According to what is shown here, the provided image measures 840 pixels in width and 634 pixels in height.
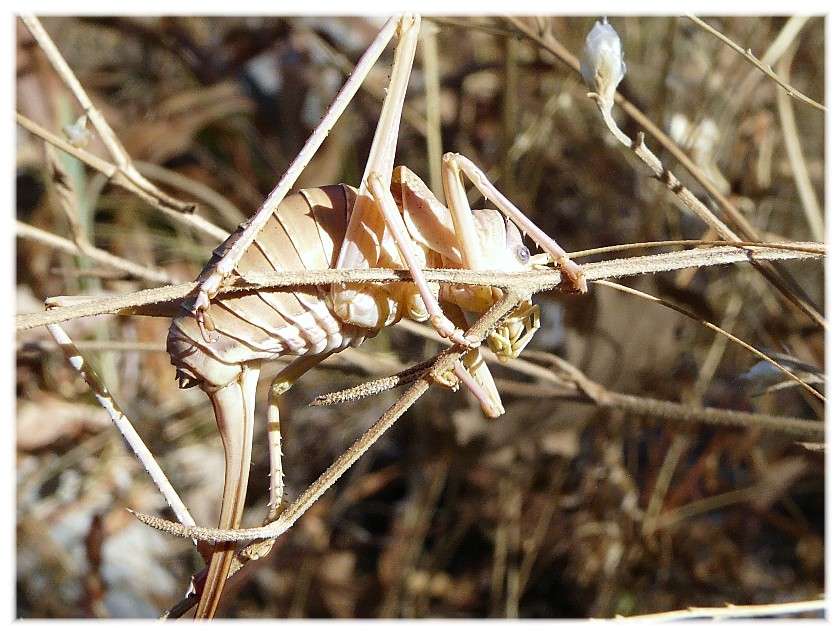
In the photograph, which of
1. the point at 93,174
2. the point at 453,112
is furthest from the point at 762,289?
the point at 93,174

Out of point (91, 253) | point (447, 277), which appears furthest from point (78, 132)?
point (447, 277)

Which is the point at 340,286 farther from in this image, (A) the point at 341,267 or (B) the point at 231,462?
(B) the point at 231,462

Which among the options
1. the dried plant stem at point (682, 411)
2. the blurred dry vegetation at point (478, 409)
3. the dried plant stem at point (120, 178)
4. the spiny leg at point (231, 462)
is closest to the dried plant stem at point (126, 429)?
the spiny leg at point (231, 462)

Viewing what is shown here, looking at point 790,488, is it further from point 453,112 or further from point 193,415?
point 193,415

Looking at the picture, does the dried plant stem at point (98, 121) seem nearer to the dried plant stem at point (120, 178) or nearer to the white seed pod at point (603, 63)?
the dried plant stem at point (120, 178)

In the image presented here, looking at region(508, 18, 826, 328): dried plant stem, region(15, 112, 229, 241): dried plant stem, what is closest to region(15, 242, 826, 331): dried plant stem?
region(508, 18, 826, 328): dried plant stem

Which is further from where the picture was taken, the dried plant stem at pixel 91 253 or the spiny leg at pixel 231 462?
the dried plant stem at pixel 91 253
